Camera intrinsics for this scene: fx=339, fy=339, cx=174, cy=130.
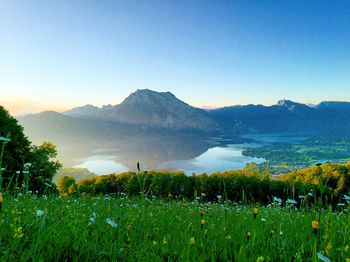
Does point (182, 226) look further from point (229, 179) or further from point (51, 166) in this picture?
point (229, 179)

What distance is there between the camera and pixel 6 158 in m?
34.9

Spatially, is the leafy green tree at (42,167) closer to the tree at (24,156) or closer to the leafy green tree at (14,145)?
the tree at (24,156)

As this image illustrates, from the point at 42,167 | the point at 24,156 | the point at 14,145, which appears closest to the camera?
the point at 14,145

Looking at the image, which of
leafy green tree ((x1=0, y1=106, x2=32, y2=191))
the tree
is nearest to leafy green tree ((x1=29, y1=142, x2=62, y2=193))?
the tree

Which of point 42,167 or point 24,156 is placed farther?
point 42,167

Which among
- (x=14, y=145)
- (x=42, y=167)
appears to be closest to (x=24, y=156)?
(x=14, y=145)

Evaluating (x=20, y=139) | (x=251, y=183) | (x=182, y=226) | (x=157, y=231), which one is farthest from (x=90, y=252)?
(x=251, y=183)

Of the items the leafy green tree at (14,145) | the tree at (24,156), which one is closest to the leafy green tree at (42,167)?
the tree at (24,156)

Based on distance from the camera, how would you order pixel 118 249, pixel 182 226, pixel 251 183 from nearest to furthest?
pixel 118 249, pixel 182 226, pixel 251 183

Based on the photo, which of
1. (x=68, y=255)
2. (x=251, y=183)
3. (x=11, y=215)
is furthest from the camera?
(x=251, y=183)

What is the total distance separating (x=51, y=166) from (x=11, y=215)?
1695 inches

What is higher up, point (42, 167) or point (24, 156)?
point (24, 156)

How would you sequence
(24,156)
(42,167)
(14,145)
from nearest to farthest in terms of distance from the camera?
(14,145)
(24,156)
(42,167)

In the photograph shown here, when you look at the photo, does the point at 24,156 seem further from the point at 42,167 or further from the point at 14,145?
the point at 42,167
